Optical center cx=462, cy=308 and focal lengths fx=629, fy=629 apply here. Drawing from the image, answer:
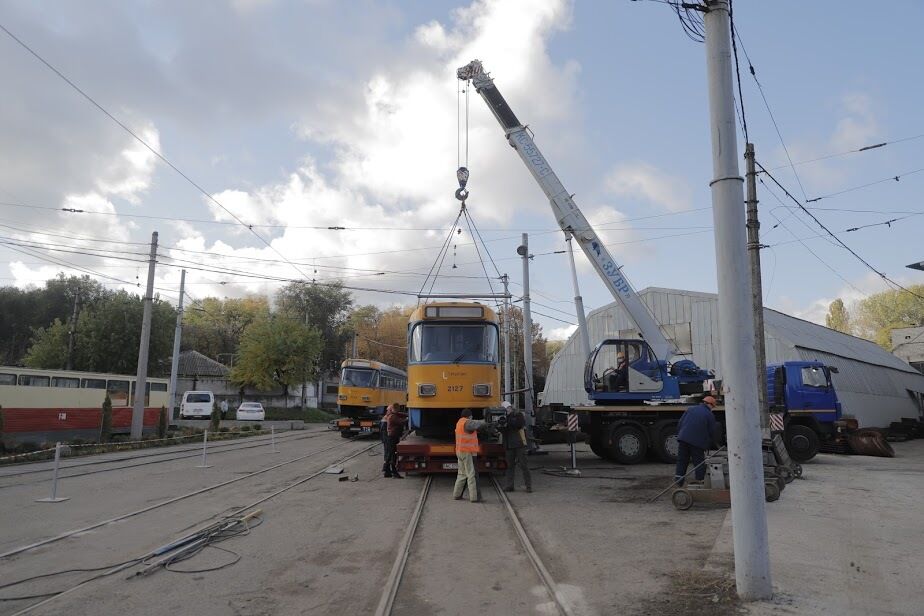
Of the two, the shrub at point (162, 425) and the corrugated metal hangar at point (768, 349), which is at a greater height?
the corrugated metal hangar at point (768, 349)

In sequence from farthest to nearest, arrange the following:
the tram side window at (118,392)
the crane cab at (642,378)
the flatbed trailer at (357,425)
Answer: the flatbed trailer at (357,425), the tram side window at (118,392), the crane cab at (642,378)

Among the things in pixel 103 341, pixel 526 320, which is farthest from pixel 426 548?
pixel 103 341

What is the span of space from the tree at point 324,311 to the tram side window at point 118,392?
39.3 metres

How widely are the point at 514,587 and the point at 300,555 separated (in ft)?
8.62

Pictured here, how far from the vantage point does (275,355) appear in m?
48.4

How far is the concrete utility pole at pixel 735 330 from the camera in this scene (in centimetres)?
513

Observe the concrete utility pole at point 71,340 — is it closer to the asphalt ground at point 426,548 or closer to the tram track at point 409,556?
the asphalt ground at point 426,548

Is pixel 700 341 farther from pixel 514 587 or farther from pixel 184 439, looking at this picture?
pixel 514 587

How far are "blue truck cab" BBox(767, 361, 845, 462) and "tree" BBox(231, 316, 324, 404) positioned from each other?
3792cm

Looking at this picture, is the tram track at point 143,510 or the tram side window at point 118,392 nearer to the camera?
the tram track at point 143,510

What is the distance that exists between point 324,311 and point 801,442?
189 ft

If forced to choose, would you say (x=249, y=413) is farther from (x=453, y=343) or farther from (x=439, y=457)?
(x=439, y=457)

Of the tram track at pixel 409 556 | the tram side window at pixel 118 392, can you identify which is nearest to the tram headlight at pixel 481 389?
the tram track at pixel 409 556

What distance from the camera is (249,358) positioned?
48.5m
